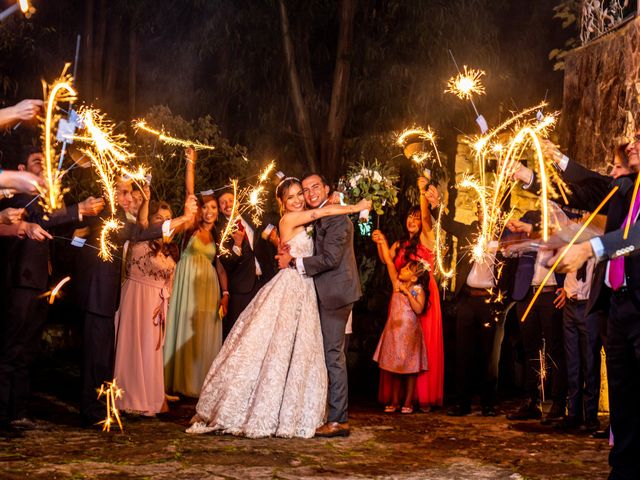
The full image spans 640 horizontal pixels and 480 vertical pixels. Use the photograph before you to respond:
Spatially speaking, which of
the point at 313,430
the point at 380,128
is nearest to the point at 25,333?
the point at 313,430

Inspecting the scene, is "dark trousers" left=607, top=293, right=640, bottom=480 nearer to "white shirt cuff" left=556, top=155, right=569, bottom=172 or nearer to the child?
"white shirt cuff" left=556, top=155, right=569, bottom=172

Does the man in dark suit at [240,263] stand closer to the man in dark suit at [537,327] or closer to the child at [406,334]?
the child at [406,334]

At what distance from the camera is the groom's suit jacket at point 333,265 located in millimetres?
7469

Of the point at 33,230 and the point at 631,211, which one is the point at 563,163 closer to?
the point at 631,211

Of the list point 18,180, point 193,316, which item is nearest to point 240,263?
point 193,316

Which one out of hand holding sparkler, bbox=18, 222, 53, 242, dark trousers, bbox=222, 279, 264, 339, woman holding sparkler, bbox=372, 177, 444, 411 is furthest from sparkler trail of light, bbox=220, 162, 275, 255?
hand holding sparkler, bbox=18, 222, 53, 242

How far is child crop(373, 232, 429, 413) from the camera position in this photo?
917 cm

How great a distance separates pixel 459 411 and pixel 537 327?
120cm

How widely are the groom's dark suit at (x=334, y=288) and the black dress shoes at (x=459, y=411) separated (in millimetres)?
1797

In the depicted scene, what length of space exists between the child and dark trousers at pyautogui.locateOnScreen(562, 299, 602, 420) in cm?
161

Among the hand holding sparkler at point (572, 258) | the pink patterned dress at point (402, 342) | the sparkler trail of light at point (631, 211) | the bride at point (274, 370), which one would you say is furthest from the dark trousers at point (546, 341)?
the hand holding sparkler at point (572, 258)

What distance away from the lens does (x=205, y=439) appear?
22.5 feet

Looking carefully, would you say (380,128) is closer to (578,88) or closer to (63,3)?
(578,88)

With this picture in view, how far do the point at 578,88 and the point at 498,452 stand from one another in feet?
16.0
